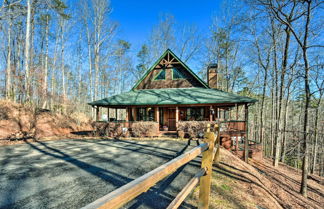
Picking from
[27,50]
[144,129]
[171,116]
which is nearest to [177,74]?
[171,116]

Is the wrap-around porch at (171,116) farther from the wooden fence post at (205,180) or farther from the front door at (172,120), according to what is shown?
the wooden fence post at (205,180)

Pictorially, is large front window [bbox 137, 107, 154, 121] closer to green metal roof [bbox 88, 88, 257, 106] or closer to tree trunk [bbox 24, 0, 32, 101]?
green metal roof [bbox 88, 88, 257, 106]

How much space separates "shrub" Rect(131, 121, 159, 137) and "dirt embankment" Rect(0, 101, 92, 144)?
7368 millimetres

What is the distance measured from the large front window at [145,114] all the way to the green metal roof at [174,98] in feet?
6.70

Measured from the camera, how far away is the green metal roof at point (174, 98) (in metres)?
11.6

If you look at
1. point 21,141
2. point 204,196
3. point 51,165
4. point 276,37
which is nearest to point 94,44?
point 21,141

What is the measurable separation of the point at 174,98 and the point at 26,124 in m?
13.1

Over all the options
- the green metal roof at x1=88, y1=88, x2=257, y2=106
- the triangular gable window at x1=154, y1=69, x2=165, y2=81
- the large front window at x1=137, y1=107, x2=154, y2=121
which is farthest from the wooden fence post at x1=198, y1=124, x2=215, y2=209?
the large front window at x1=137, y1=107, x2=154, y2=121

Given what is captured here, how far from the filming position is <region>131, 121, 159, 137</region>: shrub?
11.3 meters

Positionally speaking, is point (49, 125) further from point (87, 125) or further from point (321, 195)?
point (321, 195)

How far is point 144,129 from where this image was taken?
1135 centimetres

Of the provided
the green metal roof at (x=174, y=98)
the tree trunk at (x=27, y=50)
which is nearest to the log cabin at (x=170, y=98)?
the green metal roof at (x=174, y=98)

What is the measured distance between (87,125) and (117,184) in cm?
1815

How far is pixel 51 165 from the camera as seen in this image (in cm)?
519
